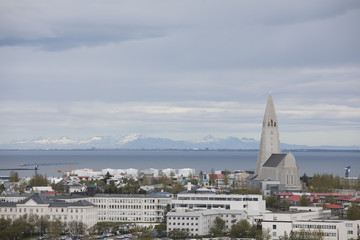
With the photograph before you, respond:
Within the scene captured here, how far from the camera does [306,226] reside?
6994 cm

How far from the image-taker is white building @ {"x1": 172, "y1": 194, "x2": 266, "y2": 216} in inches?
3302

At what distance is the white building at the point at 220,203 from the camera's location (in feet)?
275

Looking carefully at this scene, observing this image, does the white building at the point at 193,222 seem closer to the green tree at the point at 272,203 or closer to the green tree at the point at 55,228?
the green tree at the point at 55,228

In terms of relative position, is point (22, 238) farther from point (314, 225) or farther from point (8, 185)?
point (8, 185)

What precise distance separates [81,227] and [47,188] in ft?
133

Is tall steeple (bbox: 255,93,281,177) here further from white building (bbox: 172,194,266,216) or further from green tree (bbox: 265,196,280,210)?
white building (bbox: 172,194,266,216)

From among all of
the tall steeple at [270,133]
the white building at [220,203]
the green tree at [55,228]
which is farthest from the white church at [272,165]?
the green tree at [55,228]

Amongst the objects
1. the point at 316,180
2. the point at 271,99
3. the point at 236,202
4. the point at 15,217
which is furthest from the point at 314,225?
the point at 271,99

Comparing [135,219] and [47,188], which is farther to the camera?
[47,188]

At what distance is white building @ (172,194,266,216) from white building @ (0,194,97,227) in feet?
33.2

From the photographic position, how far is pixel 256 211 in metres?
83.1

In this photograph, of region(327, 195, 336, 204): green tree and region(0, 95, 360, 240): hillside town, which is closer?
region(0, 95, 360, 240): hillside town

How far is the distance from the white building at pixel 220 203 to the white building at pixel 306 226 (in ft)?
31.2

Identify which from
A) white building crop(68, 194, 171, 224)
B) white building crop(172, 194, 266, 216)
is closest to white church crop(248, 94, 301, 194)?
white building crop(172, 194, 266, 216)
